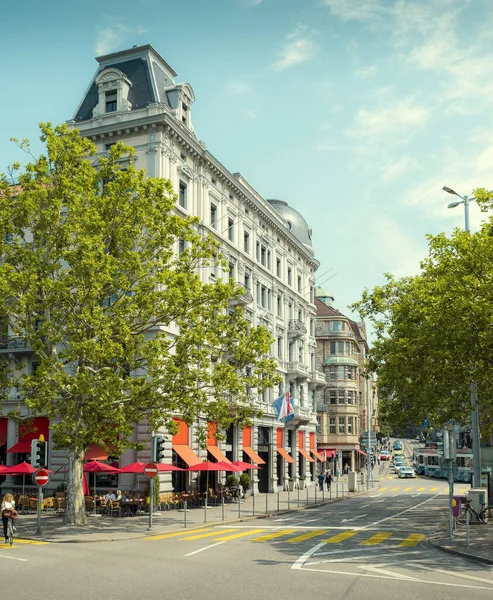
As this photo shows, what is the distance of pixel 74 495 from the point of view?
28234 mm

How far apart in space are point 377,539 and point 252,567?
8.33m

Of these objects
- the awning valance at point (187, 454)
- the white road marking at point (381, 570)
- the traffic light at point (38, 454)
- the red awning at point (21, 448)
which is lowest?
the white road marking at point (381, 570)

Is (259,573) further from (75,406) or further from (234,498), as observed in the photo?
(234,498)

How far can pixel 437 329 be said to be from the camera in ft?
87.0

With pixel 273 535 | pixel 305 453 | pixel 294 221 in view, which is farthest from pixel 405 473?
pixel 273 535

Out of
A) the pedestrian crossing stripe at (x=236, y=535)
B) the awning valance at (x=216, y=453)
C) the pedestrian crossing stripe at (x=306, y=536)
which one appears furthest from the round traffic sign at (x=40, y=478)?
the awning valance at (x=216, y=453)

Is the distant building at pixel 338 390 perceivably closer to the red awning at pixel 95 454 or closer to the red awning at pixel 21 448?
the red awning at pixel 21 448

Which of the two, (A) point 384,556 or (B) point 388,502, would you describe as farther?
(B) point 388,502

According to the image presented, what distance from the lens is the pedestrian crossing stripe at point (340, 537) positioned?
76.9 ft

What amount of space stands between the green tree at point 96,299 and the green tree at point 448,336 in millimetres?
6939

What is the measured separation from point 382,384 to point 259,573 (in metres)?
22.5

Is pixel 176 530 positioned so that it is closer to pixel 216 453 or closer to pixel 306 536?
pixel 306 536

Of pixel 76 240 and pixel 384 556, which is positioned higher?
pixel 76 240

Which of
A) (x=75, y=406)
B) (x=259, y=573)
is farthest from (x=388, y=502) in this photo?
(x=259, y=573)
